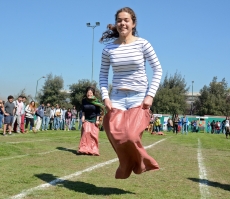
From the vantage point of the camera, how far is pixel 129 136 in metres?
4.76

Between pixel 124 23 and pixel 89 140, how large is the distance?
20.5ft

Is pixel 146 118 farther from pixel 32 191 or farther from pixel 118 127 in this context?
pixel 32 191

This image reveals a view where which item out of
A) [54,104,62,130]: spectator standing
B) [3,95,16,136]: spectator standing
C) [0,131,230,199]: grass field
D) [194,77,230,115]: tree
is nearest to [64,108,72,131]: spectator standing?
[54,104,62,130]: spectator standing

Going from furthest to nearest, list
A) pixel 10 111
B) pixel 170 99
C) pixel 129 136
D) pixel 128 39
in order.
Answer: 1. pixel 170 99
2. pixel 10 111
3. pixel 128 39
4. pixel 129 136

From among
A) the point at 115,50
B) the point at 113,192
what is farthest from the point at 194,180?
the point at 115,50

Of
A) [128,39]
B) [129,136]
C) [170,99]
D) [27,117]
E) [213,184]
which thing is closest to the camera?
[129,136]

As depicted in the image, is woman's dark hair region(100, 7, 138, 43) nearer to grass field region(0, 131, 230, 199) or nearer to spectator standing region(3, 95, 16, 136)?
grass field region(0, 131, 230, 199)

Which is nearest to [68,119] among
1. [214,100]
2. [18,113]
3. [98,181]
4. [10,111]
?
[18,113]

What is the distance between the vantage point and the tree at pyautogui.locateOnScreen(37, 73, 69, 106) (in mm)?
82375

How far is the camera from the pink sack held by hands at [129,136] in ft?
15.8

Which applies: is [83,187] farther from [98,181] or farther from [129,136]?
[129,136]

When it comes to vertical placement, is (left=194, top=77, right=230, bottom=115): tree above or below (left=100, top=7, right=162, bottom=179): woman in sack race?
above

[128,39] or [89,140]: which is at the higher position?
[128,39]

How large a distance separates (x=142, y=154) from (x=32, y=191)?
5.14 ft
